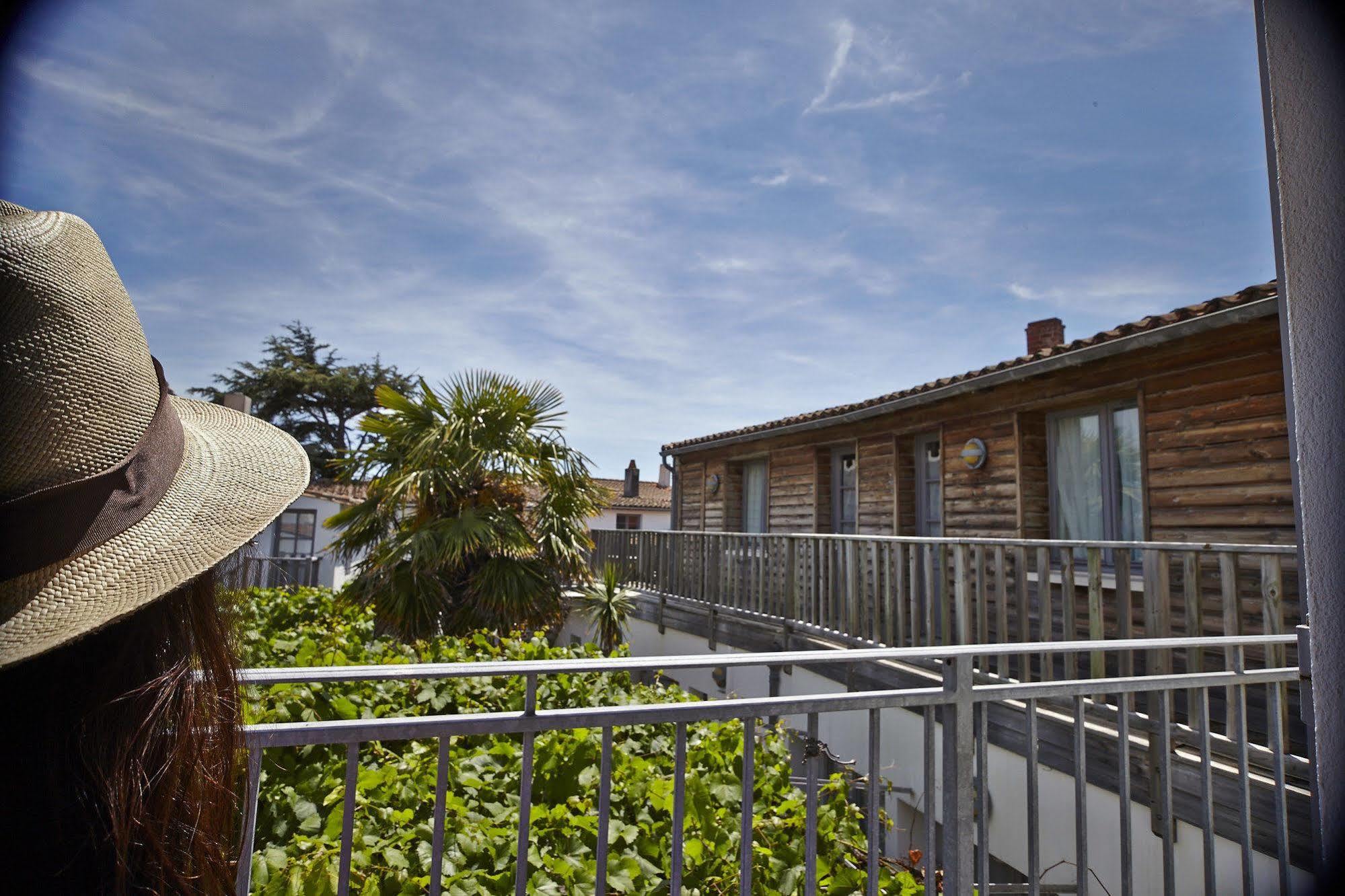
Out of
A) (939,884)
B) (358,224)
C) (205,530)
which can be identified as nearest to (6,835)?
(205,530)

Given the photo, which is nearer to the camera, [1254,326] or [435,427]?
[1254,326]

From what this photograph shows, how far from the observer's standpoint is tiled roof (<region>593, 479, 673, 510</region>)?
33969 millimetres

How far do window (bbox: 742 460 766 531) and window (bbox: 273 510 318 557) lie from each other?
20.9m

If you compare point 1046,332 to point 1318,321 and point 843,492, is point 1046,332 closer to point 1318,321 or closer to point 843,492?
point 843,492

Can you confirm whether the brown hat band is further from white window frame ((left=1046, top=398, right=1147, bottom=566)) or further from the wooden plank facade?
white window frame ((left=1046, top=398, right=1147, bottom=566))

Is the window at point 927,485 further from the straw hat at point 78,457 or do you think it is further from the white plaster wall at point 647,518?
the white plaster wall at point 647,518

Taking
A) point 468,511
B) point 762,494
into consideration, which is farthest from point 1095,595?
point 762,494

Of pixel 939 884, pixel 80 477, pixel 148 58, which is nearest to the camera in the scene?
pixel 80 477

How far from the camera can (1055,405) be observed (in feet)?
24.4

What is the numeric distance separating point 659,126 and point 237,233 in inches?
155

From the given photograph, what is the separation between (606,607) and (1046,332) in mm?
8251

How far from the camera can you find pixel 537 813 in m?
2.04

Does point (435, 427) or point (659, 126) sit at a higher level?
point (659, 126)

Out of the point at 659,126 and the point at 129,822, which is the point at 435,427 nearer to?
the point at 659,126
